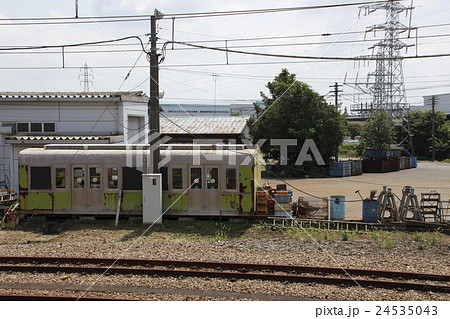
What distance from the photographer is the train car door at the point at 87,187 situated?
1736cm

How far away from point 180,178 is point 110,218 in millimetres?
3271

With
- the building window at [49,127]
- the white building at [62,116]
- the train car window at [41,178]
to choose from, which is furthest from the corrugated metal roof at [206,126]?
the train car window at [41,178]

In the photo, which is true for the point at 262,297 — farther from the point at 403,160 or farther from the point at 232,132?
the point at 403,160

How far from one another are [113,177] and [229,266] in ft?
25.5

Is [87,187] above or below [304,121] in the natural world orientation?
below

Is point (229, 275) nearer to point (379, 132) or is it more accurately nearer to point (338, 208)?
point (338, 208)

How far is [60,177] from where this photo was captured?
17.5 meters

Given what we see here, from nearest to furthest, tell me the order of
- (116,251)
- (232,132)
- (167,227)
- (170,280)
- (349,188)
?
(170,280)
(116,251)
(167,227)
(349,188)
(232,132)

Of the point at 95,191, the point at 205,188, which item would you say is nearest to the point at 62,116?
the point at 95,191

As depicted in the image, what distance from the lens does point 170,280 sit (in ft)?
34.1

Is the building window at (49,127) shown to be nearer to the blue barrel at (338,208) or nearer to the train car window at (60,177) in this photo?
the train car window at (60,177)

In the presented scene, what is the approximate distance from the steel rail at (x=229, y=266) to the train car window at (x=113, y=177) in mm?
5621

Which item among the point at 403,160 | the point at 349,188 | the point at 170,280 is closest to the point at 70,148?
the point at 170,280

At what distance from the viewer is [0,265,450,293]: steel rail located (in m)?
9.69
